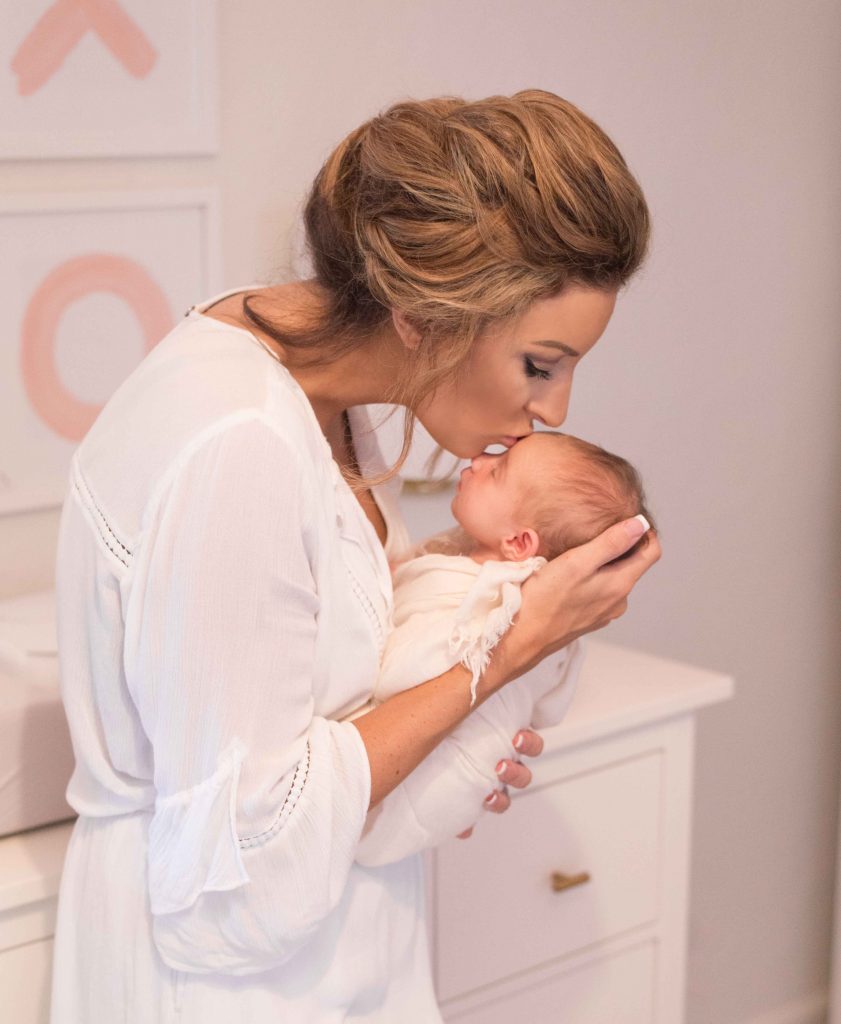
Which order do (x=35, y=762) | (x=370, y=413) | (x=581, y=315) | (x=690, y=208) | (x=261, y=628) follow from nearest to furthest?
(x=261, y=628)
(x=581, y=315)
(x=35, y=762)
(x=370, y=413)
(x=690, y=208)

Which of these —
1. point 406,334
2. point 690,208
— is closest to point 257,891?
point 406,334

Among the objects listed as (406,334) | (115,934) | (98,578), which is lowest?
(115,934)

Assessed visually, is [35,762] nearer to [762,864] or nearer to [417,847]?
[417,847]

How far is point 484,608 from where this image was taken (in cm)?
130

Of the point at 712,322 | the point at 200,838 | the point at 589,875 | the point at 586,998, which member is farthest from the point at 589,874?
the point at 712,322

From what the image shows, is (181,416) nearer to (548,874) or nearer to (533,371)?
(533,371)

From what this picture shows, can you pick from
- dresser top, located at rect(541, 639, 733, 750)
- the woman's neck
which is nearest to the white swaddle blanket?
the woman's neck

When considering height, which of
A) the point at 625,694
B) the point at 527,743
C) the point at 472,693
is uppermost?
the point at 472,693

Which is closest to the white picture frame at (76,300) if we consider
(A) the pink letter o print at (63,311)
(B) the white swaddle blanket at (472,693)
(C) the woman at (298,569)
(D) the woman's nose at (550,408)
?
(A) the pink letter o print at (63,311)

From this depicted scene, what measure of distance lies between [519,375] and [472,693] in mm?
287

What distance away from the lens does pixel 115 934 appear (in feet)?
4.03

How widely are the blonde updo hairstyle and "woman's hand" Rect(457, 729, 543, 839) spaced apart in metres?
0.40

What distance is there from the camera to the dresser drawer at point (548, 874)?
1.69 meters

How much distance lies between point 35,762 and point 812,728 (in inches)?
73.0
